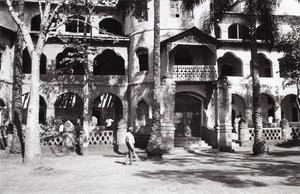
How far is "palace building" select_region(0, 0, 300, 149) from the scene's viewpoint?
1894 centimetres

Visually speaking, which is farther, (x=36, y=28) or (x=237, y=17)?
(x=237, y=17)

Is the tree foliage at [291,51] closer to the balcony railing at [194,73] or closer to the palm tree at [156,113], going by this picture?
the balcony railing at [194,73]

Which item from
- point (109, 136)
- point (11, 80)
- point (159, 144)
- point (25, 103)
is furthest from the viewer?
point (25, 103)

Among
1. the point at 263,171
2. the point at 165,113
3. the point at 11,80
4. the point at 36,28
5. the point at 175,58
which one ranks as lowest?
the point at 263,171

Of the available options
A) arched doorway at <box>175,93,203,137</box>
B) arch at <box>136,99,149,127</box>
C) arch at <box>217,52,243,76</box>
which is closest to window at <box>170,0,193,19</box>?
arched doorway at <box>175,93,203,137</box>

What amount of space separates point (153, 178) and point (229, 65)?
776 inches

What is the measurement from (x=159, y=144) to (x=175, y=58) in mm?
10080

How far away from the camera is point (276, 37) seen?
16.8 m

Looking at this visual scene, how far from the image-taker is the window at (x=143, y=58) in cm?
2202

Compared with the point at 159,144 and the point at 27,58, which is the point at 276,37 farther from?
the point at 27,58

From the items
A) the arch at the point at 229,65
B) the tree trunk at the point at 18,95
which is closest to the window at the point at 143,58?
the arch at the point at 229,65

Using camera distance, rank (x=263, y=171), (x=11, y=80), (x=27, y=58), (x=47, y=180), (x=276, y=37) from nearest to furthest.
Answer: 1. (x=47, y=180)
2. (x=263, y=171)
3. (x=276, y=37)
4. (x=11, y=80)
5. (x=27, y=58)

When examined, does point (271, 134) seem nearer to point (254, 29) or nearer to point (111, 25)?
point (254, 29)

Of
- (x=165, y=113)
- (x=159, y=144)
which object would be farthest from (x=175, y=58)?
(x=159, y=144)
